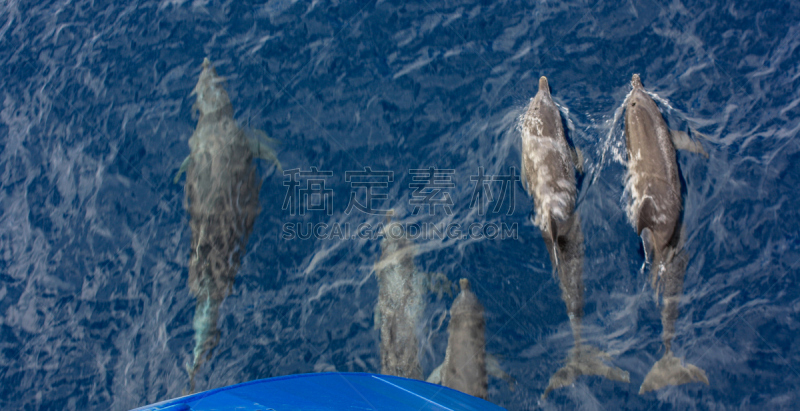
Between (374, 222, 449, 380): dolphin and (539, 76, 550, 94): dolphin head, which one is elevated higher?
(539, 76, 550, 94): dolphin head

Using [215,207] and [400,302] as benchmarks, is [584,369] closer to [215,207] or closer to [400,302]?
[400,302]

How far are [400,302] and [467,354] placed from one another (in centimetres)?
134

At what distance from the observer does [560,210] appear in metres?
7.75

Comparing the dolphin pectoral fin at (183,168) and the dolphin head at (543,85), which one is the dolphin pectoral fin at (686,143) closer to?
the dolphin head at (543,85)

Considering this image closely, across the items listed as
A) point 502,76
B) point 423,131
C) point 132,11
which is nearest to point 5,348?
point 132,11

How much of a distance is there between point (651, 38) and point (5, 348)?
12.5m

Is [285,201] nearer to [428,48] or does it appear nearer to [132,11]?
[428,48]

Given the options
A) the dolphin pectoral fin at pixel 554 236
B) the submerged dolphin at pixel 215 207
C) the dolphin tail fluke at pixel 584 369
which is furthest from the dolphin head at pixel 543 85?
the submerged dolphin at pixel 215 207

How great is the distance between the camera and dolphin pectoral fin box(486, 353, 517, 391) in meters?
7.18

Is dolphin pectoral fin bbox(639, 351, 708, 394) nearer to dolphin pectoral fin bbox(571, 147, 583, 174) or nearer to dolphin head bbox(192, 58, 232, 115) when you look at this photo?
dolphin pectoral fin bbox(571, 147, 583, 174)

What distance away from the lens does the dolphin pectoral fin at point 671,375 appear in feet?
22.5

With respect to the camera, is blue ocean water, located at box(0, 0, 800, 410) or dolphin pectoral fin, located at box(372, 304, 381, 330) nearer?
blue ocean water, located at box(0, 0, 800, 410)

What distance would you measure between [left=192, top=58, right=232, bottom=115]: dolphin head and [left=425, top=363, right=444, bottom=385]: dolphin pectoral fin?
6.22 m

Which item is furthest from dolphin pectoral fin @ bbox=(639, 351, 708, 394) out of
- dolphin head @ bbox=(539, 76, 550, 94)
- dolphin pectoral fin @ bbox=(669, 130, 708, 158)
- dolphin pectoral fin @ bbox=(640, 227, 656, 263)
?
dolphin head @ bbox=(539, 76, 550, 94)
